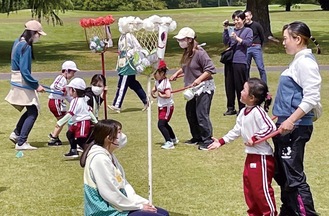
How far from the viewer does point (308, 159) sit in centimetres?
889

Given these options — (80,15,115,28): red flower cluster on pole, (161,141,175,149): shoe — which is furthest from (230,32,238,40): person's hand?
(80,15,115,28): red flower cluster on pole

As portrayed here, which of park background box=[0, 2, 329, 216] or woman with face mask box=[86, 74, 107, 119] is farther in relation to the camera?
woman with face mask box=[86, 74, 107, 119]

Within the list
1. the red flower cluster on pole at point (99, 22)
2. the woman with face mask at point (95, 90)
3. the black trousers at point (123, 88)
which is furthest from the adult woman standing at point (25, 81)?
the black trousers at point (123, 88)

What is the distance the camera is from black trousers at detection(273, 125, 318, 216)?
18.9 ft

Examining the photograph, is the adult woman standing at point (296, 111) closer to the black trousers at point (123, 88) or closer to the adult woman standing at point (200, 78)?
the adult woman standing at point (200, 78)

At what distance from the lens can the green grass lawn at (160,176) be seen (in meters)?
6.83

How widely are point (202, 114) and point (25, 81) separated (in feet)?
8.66

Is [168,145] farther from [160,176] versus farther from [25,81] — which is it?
[25,81]

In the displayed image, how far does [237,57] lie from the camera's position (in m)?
12.7

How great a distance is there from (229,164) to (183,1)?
347 feet

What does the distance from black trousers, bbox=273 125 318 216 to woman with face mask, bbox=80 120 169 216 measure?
4.44ft

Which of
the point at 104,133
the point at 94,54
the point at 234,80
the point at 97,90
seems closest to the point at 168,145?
the point at 97,90

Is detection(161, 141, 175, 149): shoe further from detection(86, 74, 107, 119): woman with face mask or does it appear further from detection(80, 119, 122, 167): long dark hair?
detection(80, 119, 122, 167): long dark hair

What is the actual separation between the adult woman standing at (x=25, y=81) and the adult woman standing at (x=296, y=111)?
4.62 m
